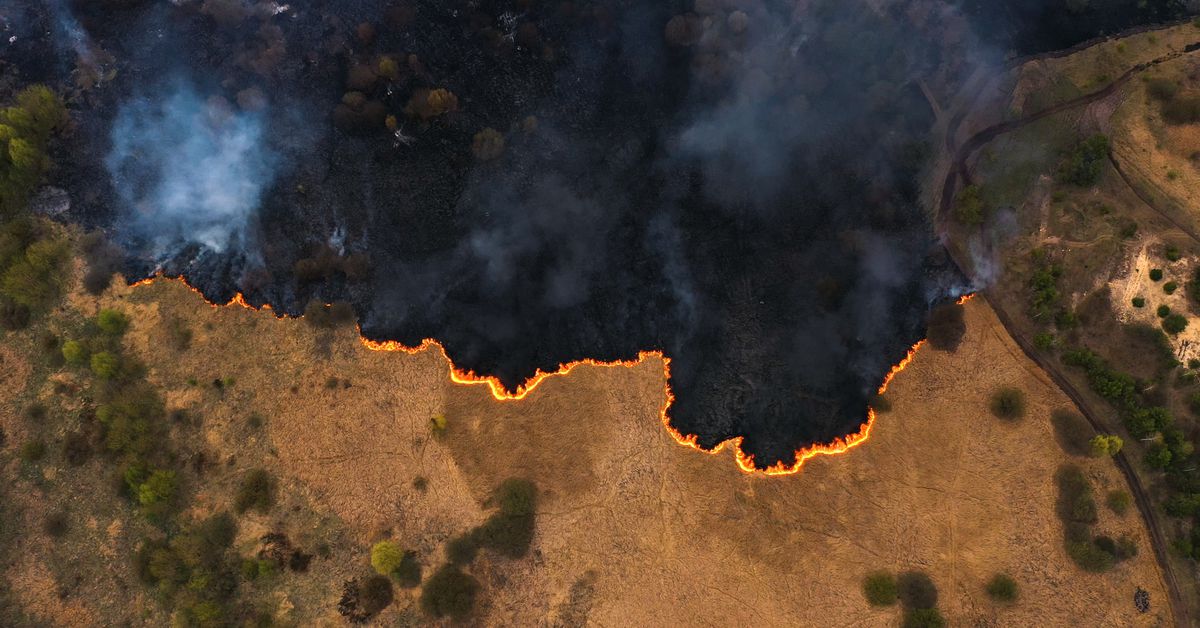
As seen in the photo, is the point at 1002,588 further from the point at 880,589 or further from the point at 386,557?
the point at 386,557

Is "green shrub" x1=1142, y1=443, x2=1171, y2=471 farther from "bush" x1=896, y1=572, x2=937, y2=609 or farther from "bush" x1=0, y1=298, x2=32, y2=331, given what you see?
"bush" x1=0, y1=298, x2=32, y2=331

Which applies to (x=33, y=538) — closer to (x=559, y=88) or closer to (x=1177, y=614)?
(x=559, y=88)

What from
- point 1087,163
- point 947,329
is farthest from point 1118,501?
point 1087,163

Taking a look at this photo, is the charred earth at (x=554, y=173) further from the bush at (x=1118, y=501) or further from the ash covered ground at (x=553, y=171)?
the bush at (x=1118, y=501)

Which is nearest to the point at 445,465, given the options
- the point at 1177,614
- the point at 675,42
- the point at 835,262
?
A: the point at 835,262

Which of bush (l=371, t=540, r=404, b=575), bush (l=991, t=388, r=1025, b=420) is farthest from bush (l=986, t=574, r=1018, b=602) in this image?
bush (l=371, t=540, r=404, b=575)

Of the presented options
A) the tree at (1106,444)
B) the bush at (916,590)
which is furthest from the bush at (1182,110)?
the bush at (916,590)
